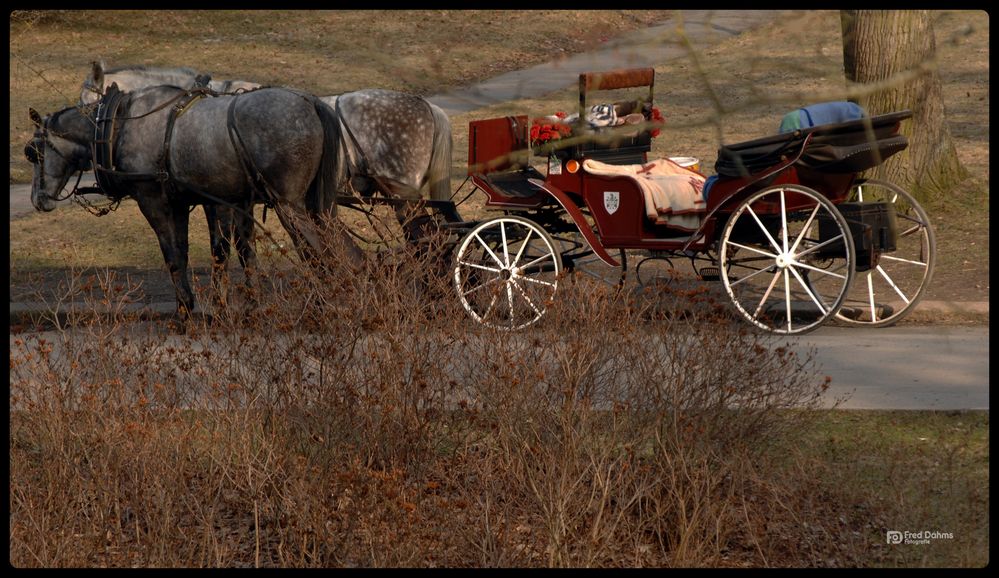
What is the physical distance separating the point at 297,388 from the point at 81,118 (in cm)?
547

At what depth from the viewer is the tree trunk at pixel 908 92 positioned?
1298cm

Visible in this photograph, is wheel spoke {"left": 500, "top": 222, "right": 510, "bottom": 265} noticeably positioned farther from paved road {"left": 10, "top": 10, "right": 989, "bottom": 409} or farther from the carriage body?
paved road {"left": 10, "top": 10, "right": 989, "bottom": 409}

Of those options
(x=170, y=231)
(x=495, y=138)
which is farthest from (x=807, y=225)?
(x=170, y=231)

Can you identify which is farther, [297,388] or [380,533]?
[297,388]

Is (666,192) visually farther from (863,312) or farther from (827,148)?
(863,312)

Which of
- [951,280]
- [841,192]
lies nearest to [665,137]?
[951,280]

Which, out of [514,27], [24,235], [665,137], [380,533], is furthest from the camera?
[514,27]

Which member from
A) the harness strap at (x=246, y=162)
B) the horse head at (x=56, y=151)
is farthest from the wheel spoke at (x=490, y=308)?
the horse head at (x=56, y=151)

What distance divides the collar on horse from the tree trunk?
6.23 m

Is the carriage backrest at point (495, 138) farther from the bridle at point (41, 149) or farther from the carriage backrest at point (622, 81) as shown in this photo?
the bridle at point (41, 149)

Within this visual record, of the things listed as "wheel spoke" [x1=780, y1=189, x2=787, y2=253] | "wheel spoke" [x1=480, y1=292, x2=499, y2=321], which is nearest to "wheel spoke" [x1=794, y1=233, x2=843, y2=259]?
"wheel spoke" [x1=780, y1=189, x2=787, y2=253]

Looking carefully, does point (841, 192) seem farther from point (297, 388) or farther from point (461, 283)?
point (297, 388)

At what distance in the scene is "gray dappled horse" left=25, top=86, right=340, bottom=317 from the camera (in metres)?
10.0

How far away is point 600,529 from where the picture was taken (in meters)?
5.49
